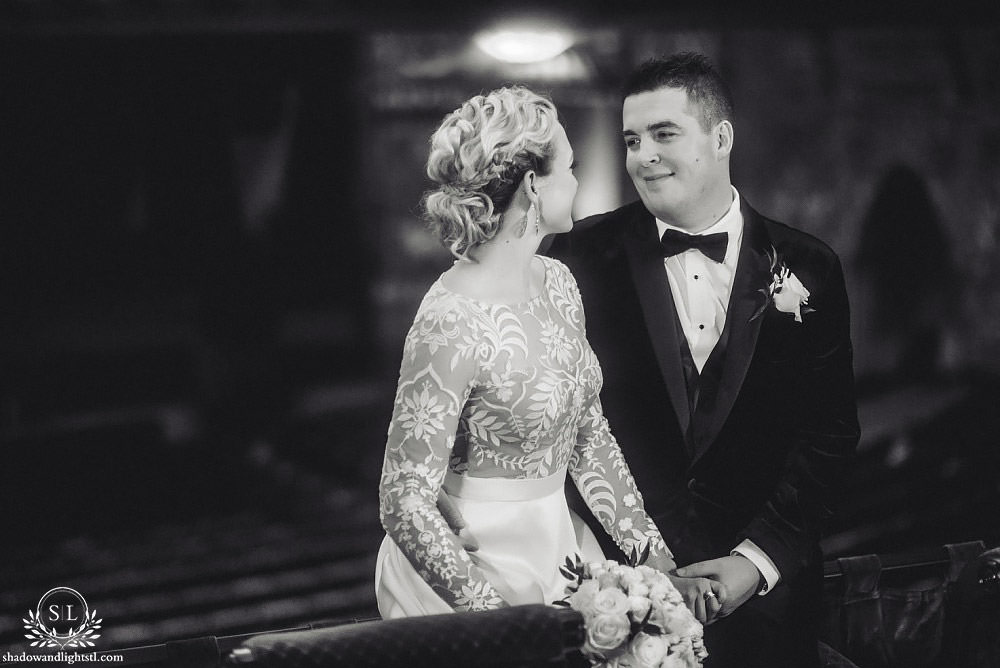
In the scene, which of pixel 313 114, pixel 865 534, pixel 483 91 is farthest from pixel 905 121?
pixel 483 91

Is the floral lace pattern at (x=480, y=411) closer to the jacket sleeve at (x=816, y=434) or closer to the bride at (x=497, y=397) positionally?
the bride at (x=497, y=397)

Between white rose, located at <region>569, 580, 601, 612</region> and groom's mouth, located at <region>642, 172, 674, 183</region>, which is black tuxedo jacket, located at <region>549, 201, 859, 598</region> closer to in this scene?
groom's mouth, located at <region>642, 172, 674, 183</region>

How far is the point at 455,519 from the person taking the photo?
2.25 meters

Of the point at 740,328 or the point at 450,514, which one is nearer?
the point at 450,514

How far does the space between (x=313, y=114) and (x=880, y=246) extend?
277cm

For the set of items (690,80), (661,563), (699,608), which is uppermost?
(690,80)

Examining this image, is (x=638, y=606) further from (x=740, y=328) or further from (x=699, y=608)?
(x=740, y=328)

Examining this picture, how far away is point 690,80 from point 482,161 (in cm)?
64

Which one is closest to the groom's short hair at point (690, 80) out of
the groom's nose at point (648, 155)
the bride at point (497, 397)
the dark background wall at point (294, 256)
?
the groom's nose at point (648, 155)

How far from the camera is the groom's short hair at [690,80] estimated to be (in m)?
2.45

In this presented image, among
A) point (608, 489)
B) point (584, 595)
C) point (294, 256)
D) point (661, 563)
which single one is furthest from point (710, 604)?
point (294, 256)

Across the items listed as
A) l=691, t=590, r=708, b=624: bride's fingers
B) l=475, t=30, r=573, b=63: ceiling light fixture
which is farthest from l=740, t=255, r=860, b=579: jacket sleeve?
l=475, t=30, r=573, b=63: ceiling light fixture

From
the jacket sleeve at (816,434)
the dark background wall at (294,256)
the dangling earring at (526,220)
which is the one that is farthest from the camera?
the dark background wall at (294,256)

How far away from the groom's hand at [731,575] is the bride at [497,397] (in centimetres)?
8
